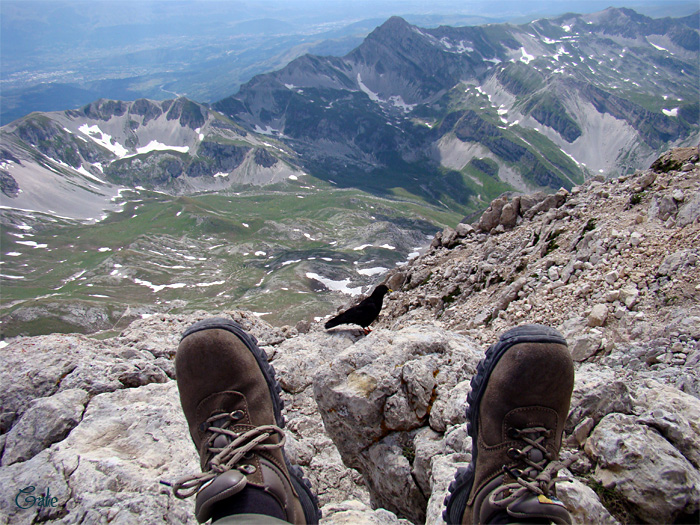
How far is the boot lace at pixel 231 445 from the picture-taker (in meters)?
4.07

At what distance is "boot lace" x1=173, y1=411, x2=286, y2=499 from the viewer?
4.07 metres

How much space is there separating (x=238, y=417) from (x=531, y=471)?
11.9ft

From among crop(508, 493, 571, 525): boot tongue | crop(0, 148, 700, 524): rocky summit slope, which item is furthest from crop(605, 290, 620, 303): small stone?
crop(508, 493, 571, 525): boot tongue

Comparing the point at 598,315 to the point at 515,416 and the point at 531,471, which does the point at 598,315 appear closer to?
the point at 515,416

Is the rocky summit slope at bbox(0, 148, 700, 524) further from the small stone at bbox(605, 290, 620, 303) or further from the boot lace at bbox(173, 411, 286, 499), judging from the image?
the boot lace at bbox(173, 411, 286, 499)

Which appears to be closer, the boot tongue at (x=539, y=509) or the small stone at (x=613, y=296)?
the boot tongue at (x=539, y=509)

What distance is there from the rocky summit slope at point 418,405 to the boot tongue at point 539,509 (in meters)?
0.66

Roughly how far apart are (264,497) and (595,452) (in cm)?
396

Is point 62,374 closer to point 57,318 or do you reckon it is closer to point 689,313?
point 689,313

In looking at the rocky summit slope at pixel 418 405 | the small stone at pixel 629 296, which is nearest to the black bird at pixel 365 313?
the rocky summit slope at pixel 418 405

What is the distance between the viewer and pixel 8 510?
435 cm

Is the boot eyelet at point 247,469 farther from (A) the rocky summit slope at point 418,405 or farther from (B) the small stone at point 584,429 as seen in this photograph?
(B) the small stone at point 584,429

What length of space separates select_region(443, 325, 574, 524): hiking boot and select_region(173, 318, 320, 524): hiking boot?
1971mm

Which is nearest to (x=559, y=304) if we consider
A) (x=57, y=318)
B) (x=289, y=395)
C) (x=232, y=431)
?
(x=289, y=395)
